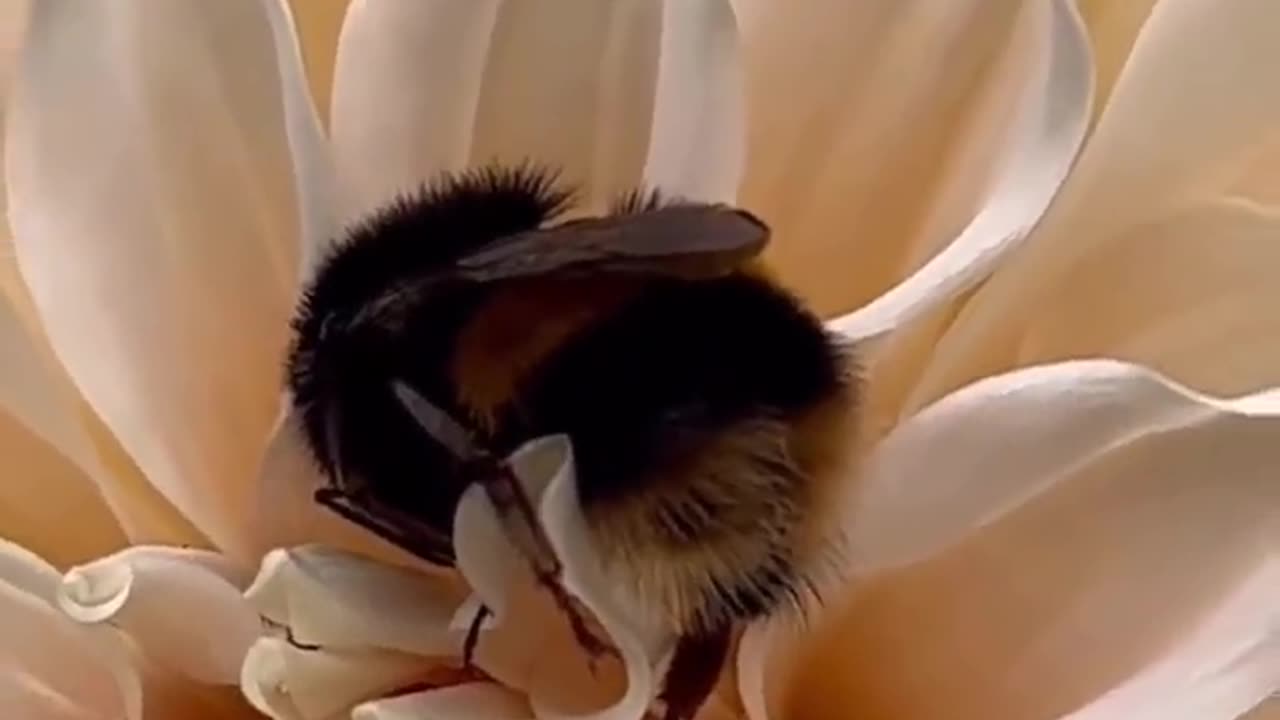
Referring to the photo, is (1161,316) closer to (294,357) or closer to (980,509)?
(980,509)

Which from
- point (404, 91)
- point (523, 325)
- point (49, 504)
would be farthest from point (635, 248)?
point (49, 504)

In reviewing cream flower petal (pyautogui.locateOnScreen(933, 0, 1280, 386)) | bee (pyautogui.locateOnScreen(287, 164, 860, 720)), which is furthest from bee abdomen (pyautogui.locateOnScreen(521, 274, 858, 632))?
cream flower petal (pyautogui.locateOnScreen(933, 0, 1280, 386))

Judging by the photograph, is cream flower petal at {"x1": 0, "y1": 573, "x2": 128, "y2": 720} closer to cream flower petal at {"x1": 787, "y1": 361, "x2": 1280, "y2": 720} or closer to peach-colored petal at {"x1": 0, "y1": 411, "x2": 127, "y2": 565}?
peach-colored petal at {"x1": 0, "y1": 411, "x2": 127, "y2": 565}

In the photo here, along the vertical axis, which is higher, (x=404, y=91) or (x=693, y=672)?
(x=404, y=91)

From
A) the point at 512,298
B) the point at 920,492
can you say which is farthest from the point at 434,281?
the point at 920,492

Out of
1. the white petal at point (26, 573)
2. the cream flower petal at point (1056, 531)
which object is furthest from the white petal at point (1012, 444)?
the white petal at point (26, 573)

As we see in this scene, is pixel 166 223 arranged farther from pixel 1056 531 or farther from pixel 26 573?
pixel 1056 531
